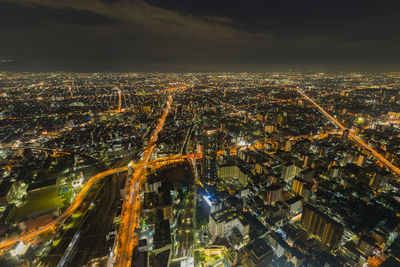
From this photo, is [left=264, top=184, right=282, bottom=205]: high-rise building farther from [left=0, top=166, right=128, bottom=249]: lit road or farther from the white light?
[left=0, top=166, right=128, bottom=249]: lit road

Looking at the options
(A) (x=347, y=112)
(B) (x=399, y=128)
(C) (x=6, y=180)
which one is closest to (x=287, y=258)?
(C) (x=6, y=180)

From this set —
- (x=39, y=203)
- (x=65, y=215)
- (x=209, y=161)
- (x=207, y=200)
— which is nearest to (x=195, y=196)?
(x=207, y=200)

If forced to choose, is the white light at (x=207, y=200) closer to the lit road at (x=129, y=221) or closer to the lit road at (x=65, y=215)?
the lit road at (x=129, y=221)

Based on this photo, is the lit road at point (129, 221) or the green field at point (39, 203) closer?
the lit road at point (129, 221)

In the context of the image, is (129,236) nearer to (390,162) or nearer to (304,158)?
(304,158)

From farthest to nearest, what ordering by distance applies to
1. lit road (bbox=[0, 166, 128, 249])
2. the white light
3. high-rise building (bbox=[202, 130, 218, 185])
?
Answer: high-rise building (bbox=[202, 130, 218, 185])
the white light
lit road (bbox=[0, 166, 128, 249])

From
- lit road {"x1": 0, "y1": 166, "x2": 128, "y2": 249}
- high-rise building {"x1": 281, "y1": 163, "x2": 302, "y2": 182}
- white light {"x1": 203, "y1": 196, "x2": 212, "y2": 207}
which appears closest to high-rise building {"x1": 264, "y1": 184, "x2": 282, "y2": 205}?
high-rise building {"x1": 281, "y1": 163, "x2": 302, "y2": 182}

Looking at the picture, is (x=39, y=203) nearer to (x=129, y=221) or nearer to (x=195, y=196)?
(x=129, y=221)

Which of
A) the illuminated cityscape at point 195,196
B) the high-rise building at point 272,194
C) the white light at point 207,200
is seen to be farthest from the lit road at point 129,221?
the high-rise building at point 272,194
